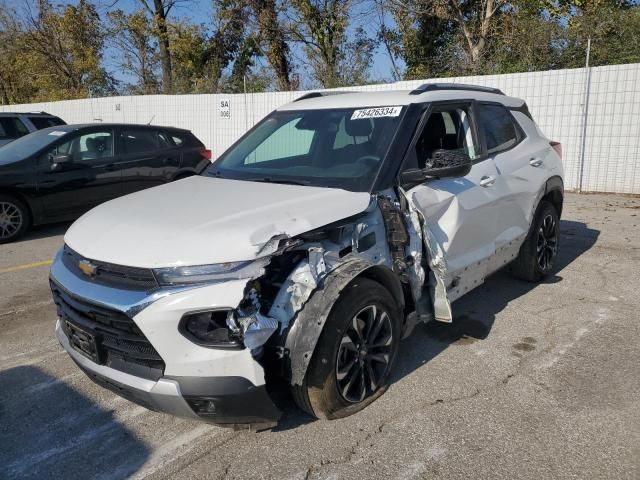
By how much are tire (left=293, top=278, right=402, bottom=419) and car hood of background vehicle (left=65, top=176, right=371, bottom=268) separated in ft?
1.58

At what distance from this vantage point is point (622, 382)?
3.52 metres

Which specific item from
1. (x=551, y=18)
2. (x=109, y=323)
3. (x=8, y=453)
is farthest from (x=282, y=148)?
(x=551, y=18)

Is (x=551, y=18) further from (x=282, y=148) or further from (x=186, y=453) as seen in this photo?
(x=186, y=453)

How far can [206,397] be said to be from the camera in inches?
99.4

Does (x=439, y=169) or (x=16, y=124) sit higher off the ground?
(x=16, y=124)

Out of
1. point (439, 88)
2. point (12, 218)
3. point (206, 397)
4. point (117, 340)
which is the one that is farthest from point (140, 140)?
point (206, 397)

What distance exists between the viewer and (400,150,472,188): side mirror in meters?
3.55

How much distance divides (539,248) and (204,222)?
3753 mm

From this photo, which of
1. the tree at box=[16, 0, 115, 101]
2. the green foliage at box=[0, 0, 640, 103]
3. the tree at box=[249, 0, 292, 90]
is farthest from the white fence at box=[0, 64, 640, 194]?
the tree at box=[16, 0, 115, 101]

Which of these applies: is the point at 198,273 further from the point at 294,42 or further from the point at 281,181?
the point at 294,42

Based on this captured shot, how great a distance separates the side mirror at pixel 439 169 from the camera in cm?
355

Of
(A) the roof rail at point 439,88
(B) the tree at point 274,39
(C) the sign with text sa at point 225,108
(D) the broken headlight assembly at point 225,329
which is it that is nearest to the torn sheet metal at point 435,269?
(A) the roof rail at point 439,88

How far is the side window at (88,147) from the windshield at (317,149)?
14.9ft

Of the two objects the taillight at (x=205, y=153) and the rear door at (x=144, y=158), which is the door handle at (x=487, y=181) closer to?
the rear door at (x=144, y=158)
